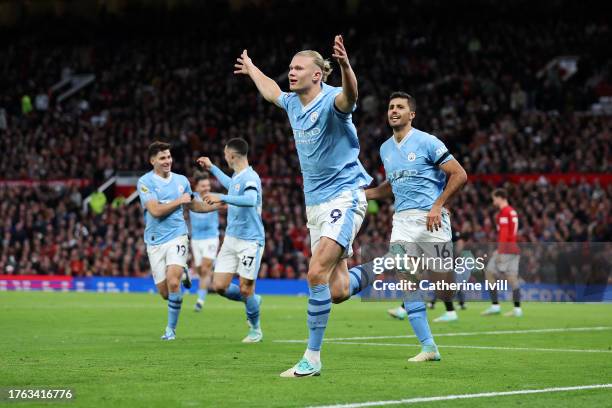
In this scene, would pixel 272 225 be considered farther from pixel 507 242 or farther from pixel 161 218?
pixel 161 218

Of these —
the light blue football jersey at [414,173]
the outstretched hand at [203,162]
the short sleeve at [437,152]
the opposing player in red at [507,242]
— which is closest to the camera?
the short sleeve at [437,152]

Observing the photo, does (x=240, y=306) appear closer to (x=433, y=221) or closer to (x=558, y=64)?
(x=433, y=221)

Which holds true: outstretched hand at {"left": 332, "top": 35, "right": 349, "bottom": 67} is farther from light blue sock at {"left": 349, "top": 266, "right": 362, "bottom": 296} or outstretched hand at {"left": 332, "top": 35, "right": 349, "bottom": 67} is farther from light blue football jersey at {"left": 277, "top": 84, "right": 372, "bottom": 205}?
light blue sock at {"left": 349, "top": 266, "right": 362, "bottom": 296}

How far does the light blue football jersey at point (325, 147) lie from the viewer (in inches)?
371

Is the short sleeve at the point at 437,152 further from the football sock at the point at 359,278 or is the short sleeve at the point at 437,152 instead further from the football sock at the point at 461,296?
the football sock at the point at 461,296

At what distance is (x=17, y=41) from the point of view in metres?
54.6

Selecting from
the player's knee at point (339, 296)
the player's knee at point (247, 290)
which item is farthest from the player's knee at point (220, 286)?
the player's knee at point (339, 296)

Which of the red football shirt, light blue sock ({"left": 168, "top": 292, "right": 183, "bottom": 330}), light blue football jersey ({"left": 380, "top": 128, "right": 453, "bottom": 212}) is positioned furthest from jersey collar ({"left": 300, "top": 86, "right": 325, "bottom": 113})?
the red football shirt

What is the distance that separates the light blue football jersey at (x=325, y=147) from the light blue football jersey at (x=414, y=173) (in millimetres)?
2109

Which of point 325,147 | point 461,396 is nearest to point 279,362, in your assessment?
point 325,147

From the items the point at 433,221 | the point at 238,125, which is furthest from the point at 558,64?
the point at 433,221

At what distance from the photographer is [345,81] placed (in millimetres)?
8617

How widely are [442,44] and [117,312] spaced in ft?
84.4

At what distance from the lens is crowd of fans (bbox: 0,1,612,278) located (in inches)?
1313
